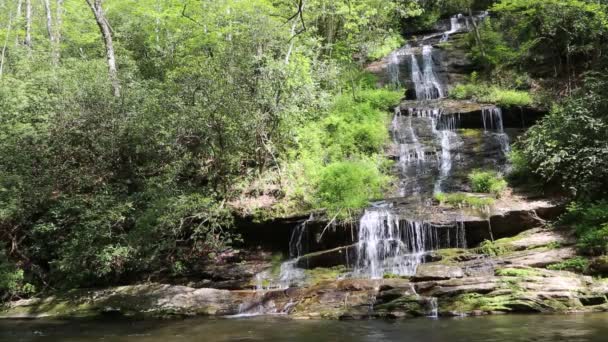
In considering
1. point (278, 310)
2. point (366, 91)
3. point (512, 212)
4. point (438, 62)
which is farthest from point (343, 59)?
point (278, 310)

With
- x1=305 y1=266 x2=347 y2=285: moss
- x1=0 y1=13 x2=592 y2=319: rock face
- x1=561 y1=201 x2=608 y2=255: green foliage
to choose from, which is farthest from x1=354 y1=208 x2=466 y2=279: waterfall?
x1=561 y1=201 x2=608 y2=255: green foliage

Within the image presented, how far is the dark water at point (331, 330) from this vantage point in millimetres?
7809

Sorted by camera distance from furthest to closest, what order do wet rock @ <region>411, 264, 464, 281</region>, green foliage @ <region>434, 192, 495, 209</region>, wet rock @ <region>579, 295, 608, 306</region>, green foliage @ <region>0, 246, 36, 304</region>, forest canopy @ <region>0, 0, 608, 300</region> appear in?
green foliage @ <region>434, 192, 495, 209</region>, forest canopy @ <region>0, 0, 608, 300</region>, green foliage @ <region>0, 246, 36, 304</region>, wet rock @ <region>411, 264, 464, 281</region>, wet rock @ <region>579, 295, 608, 306</region>

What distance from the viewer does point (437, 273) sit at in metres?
11.2

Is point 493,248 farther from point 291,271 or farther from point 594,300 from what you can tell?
point 291,271

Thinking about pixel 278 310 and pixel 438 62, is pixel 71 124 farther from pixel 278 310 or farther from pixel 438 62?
pixel 438 62

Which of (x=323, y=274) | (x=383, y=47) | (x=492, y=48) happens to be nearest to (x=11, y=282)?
(x=323, y=274)

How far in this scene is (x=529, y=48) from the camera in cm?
2244

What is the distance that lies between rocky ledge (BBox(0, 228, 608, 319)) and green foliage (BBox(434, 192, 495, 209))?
1401mm

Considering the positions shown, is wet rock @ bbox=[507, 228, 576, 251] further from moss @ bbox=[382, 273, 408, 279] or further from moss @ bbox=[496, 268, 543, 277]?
moss @ bbox=[382, 273, 408, 279]

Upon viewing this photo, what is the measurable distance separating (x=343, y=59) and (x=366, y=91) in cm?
244

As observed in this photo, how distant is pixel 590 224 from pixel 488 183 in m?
3.47

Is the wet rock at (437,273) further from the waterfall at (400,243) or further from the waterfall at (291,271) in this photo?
the waterfall at (291,271)

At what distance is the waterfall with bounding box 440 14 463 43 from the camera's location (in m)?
28.5
